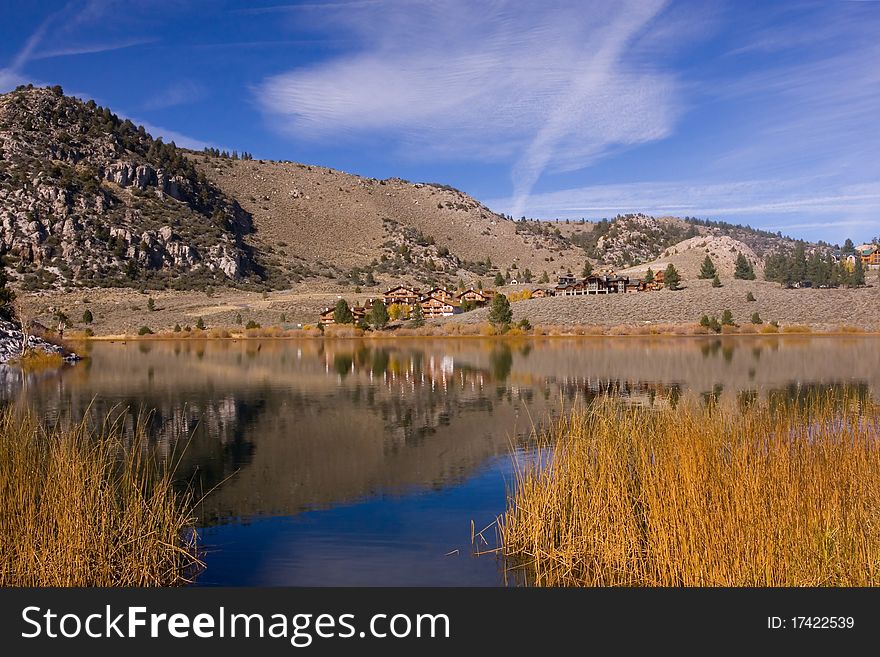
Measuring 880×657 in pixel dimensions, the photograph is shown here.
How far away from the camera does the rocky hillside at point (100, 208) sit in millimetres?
100250

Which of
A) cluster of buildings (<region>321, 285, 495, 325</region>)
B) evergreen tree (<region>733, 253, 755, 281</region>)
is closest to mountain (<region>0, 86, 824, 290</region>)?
cluster of buildings (<region>321, 285, 495, 325</region>)

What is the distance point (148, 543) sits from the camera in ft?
29.6

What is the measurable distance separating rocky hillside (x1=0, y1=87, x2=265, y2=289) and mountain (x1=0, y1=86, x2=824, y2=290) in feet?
0.77

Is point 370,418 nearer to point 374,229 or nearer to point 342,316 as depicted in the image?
point 342,316

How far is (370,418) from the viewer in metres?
24.4

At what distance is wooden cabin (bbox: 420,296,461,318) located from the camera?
97925 millimetres

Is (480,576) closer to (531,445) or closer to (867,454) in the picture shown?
(867,454)

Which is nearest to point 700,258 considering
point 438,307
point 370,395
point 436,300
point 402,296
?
point 436,300

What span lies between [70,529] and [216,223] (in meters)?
129

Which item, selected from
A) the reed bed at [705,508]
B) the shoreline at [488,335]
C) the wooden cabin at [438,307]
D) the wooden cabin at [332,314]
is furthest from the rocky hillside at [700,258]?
the reed bed at [705,508]

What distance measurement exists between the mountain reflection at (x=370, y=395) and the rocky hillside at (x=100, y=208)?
46.4 meters

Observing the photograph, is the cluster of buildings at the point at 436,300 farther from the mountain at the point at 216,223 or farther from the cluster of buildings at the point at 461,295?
the mountain at the point at 216,223

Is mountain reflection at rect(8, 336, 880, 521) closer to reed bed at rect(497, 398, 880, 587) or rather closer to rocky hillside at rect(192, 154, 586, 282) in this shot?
reed bed at rect(497, 398, 880, 587)

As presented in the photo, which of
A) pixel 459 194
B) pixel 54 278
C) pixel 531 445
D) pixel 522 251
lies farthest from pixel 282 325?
pixel 459 194
